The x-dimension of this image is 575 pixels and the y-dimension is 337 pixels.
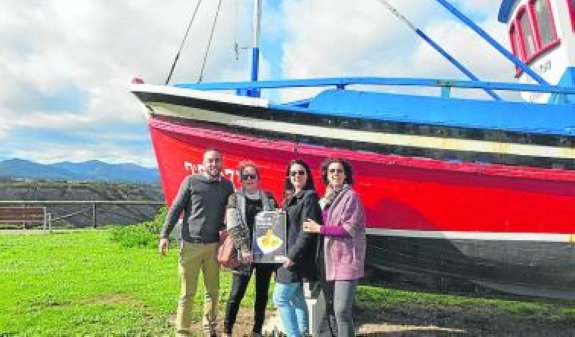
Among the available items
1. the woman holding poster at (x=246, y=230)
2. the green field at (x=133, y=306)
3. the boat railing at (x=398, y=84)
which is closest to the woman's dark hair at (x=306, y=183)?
the woman holding poster at (x=246, y=230)

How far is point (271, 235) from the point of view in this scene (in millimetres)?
4902

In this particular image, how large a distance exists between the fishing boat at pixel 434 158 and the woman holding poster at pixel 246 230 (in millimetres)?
652

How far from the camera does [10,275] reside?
9.27 metres

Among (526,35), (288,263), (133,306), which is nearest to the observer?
(288,263)

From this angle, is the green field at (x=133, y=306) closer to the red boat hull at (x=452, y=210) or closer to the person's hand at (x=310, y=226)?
the red boat hull at (x=452, y=210)

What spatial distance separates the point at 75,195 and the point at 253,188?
33.5 m

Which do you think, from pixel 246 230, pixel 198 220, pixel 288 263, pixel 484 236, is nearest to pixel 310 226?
pixel 288 263

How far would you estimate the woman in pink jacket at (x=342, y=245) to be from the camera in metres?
4.46

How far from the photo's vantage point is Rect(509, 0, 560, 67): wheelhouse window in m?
6.86

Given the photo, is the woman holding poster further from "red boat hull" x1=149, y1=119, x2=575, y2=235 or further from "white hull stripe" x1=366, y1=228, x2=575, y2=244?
"white hull stripe" x1=366, y1=228, x2=575, y2=244

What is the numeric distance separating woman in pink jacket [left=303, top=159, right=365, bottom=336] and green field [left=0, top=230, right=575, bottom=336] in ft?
7.10

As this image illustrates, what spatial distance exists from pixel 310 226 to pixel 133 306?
11.0 feet

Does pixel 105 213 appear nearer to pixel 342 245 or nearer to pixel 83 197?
pixel 83 197

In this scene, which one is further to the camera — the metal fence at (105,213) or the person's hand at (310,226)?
the metal fence at (105,213)
